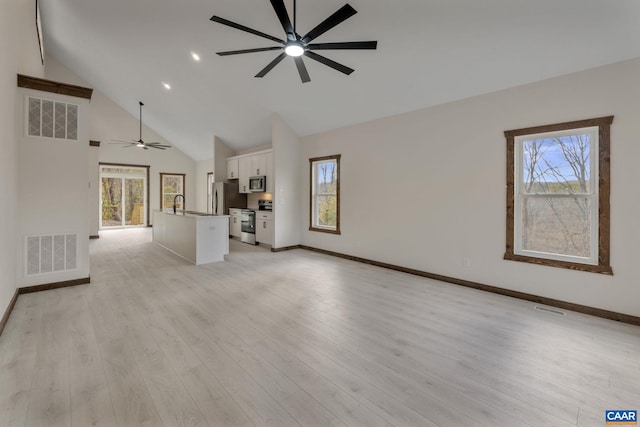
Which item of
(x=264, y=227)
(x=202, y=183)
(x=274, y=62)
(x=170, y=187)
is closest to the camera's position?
(x=274, y=62)

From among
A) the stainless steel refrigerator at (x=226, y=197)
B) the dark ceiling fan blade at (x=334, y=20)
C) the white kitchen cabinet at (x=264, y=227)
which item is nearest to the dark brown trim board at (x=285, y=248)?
the white kitchen cabinet at (x=264, y=227)

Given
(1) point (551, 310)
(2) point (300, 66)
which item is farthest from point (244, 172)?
(1) point (551, 310)

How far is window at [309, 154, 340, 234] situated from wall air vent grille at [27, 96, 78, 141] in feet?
13.7

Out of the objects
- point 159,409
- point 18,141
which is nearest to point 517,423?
point 159,409

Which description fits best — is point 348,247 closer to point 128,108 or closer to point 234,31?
point 234,31

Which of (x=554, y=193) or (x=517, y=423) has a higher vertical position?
(x=554, y=193)

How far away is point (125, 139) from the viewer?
389 inches

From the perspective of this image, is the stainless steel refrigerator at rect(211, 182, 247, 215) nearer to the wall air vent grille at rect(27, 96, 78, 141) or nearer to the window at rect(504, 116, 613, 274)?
the wall air vent grille at rect(27, 96, 78, 141)

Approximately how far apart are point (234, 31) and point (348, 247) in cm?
422

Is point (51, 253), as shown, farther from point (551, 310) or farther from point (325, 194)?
point (551, 310)

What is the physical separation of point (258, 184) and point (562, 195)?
6135 millimetres

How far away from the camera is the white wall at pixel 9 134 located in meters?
2.71

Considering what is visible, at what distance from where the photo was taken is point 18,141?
3.52 metres

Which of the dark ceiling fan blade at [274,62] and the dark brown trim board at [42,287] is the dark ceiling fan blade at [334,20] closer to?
the dark ceiling fan blade at [274,62]
